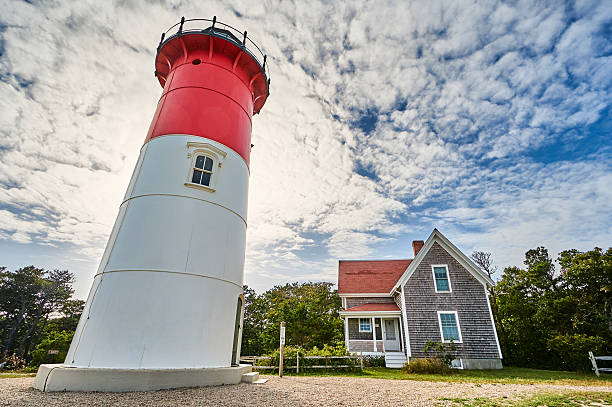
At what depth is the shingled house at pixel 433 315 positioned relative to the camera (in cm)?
1484

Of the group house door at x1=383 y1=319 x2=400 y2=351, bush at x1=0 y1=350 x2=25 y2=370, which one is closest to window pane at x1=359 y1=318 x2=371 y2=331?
house door at x1=383 y1=319 x2=400 y2=351

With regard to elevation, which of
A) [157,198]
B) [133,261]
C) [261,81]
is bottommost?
[133,261]

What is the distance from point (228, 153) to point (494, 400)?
875cm

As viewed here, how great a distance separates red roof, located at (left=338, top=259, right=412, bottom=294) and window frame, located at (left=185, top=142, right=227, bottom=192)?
15.0m

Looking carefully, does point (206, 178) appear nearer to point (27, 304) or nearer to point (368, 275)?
point (368, 275)

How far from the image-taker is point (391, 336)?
17.7m

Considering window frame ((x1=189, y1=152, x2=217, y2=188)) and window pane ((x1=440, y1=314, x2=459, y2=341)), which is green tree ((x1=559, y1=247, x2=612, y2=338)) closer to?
window pane ((x1=440, y1=314, x2=459, y2=341))

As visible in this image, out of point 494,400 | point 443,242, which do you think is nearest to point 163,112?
point 494,400

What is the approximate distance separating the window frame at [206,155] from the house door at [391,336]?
14862 millimetres

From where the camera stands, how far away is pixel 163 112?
28.7ft

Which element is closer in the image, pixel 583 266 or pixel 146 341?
pixel 146 341

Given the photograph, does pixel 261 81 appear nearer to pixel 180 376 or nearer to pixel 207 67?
pixel 207 67

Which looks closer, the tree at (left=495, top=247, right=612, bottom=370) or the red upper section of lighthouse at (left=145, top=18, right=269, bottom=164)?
the red upper section of lighthouse at (left=145, top=18, right=269, bottom=164)

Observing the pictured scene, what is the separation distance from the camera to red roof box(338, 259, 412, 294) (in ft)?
66.7
